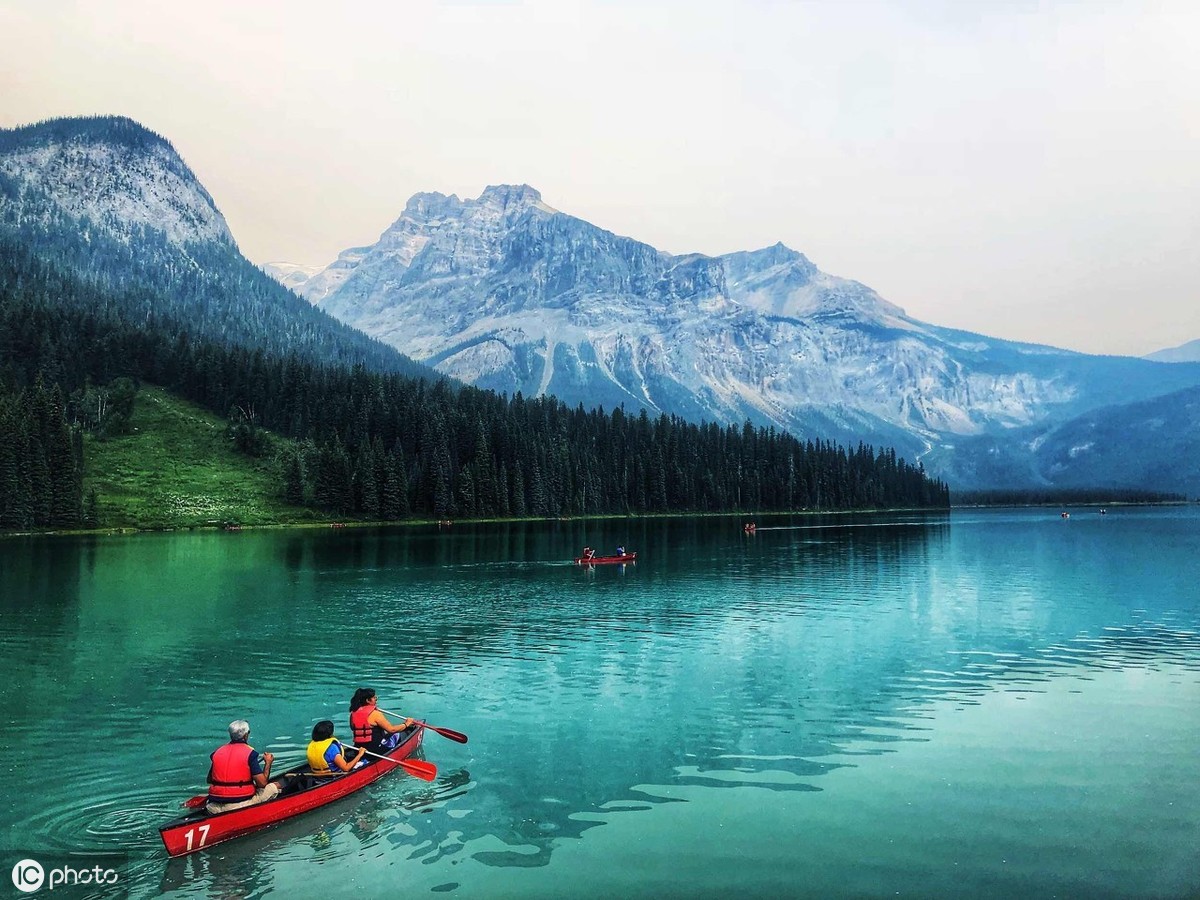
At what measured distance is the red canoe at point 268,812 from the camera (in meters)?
23.2

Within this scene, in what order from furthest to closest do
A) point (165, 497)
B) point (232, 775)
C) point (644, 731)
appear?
point (165, 497) < point (644, 731) < point (232, 775)

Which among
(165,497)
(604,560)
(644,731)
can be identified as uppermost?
(165,497)

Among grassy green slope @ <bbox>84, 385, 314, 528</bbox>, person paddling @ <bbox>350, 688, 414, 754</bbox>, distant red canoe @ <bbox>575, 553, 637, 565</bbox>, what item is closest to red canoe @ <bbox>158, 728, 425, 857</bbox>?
person paddling @ <bbox>350, 688, 414, 754</bbox>

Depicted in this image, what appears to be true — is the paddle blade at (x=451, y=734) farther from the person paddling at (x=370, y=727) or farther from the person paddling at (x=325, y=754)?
the person paddling at (x=325, y=754)

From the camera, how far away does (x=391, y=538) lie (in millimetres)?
154875

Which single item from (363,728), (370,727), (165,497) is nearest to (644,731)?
(370,727)

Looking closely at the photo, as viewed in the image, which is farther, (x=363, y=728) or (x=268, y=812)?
(x=363, y=728)

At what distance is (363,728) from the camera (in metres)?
30.2

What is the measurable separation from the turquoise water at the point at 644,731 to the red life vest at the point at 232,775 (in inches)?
57.4

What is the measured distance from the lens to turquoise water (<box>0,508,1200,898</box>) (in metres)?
22.5

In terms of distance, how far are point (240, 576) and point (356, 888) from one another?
256ft

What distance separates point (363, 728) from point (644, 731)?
11.5 meters

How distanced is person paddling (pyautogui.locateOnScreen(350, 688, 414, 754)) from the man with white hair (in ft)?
16.3

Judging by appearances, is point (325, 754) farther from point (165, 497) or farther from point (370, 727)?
point (165, 497)
